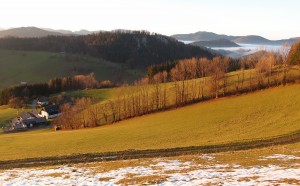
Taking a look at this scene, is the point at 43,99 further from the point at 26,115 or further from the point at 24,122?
the point at 24,122

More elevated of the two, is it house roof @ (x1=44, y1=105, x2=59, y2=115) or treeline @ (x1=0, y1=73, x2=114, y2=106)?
treeline @ (x1=0, y1=73, x2=114, y2=106)

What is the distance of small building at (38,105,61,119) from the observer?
127 m

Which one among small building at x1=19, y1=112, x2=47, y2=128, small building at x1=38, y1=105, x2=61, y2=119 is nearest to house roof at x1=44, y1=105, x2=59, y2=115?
small building at x1=38, y1=105, x2=61, y2=119

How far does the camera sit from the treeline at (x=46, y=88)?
153375 mm

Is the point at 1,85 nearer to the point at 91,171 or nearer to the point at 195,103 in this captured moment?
the point at 195,103

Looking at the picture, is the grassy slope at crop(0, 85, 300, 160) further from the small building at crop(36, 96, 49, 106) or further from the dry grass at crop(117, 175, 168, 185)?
the small building at crop(36, 96, 49, 106)

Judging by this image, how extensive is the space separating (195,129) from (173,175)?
36.1m

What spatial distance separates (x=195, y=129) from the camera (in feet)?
197

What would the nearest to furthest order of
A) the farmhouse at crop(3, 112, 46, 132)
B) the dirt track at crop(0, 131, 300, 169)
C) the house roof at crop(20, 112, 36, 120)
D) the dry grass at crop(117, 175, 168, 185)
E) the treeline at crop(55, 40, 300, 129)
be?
the dry grass at crop(117, 175, 168, 185) → the dirt track at crop(0, 131, 300, 169) → the treeline at crop(55, 40, 300, 129) → the farmhouse at crop(3, 112, 46, 132) → the house roof at crop(20, 112, 36, 120)

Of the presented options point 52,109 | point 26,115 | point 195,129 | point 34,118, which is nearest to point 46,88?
point 52,109

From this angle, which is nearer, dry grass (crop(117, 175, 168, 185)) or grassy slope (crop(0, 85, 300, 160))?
dry grass (crop(117, 175, 168, 185))

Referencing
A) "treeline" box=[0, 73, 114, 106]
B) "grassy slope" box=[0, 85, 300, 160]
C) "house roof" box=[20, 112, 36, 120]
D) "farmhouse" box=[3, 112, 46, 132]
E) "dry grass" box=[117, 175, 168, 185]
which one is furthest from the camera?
"treeline" box=[0, 73, 114, 106]

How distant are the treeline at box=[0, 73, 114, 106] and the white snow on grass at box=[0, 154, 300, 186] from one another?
12532 cm

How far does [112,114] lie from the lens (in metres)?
92.5
